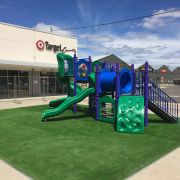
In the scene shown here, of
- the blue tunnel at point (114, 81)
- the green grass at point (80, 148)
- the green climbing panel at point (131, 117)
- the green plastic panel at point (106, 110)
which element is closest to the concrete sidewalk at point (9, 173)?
the green grass at point (80, 148)

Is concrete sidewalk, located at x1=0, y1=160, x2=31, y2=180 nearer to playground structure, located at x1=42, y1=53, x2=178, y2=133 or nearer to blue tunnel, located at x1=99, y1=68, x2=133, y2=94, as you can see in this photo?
playground structure, located at x1=42, y1=53, x2=178, y2=133

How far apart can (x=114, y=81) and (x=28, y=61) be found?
47.6 feet

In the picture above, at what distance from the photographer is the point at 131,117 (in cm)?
935

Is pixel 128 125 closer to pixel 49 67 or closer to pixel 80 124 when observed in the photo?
pixel 80 124

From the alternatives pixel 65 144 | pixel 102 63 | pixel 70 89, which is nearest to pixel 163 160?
pixel 65 144

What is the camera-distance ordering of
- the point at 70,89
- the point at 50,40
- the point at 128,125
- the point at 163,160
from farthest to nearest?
the point at 50,40
the point at 70,89
the point at 128,125
the point at 163,160

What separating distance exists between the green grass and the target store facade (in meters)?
12.7

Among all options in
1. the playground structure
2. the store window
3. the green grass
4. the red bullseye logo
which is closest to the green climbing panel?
the playground structure

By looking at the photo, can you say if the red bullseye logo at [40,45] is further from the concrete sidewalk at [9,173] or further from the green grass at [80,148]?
the concrete sidewalk at [9,173]

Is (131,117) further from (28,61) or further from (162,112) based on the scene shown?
(28,61)

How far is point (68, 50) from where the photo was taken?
2838 centimetres

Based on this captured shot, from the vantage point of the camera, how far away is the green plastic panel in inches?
454

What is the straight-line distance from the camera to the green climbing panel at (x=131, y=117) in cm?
927

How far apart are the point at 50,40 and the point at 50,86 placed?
4842 mm
